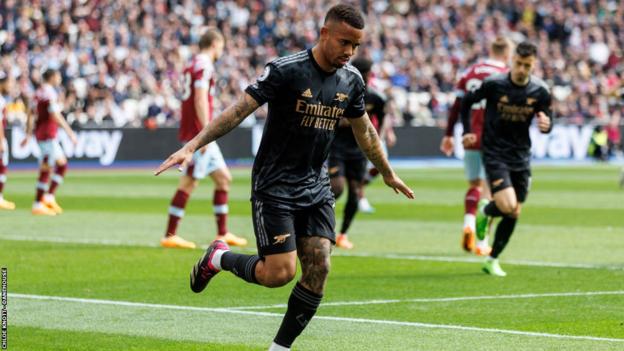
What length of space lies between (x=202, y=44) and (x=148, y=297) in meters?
5.16

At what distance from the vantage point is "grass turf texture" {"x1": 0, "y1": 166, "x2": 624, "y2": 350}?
931cm

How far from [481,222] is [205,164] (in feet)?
11.1

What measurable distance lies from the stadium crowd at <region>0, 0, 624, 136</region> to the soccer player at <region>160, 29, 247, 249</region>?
19267 mm

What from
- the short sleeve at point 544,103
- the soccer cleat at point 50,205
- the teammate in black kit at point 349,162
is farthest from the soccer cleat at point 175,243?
the soccer cleat at point 50,205

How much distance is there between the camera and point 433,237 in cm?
1778

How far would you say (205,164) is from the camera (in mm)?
15977

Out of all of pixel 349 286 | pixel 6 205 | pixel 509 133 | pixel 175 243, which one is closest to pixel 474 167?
pixel 509 133

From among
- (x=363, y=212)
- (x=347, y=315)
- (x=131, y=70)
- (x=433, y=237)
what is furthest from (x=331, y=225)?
(x=131, y=70)

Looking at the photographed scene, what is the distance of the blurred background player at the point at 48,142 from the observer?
21578mm

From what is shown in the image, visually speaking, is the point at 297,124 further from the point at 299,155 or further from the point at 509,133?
the point at 509,133

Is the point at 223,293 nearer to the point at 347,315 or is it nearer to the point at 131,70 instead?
the point at 347,315

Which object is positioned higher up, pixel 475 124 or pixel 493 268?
pixel 475 124

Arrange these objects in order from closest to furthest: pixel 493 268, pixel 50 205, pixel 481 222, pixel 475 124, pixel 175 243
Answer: pixel 493 268, pixel 481 222, pixel 175 243, pixel 475 124, pixel 50 205

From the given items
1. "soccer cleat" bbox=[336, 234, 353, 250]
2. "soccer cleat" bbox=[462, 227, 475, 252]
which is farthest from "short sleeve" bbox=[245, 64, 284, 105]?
"soccer cleat" bbox=[336, 234, 353, 250]
